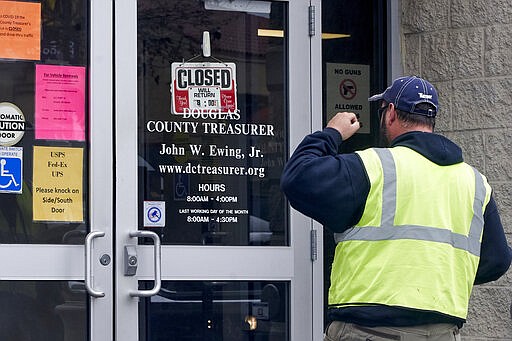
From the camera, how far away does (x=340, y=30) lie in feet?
23.0

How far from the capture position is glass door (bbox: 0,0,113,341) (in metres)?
5.71

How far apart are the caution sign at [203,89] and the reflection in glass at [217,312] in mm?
888

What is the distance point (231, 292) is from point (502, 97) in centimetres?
173

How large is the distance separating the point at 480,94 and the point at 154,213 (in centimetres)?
181

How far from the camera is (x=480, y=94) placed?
6.31m

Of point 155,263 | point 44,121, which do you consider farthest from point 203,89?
point 155,263

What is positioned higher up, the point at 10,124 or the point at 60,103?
the point at 60,103

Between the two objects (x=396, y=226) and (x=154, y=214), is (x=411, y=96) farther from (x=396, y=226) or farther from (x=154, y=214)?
(x=154, y=214)

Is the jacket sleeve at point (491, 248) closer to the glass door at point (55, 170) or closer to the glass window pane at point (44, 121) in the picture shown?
the glass door at point (55, 170)

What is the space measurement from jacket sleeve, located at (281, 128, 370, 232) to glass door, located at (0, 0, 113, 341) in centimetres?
144

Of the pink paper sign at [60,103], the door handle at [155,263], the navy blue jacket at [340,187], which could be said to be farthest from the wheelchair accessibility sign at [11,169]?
the navy blue jacket at [340,187]

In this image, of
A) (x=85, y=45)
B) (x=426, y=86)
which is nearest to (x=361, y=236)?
(x=426, y=86)

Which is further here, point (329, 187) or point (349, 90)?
point (349, 90)

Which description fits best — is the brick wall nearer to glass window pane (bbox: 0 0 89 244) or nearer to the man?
the man
